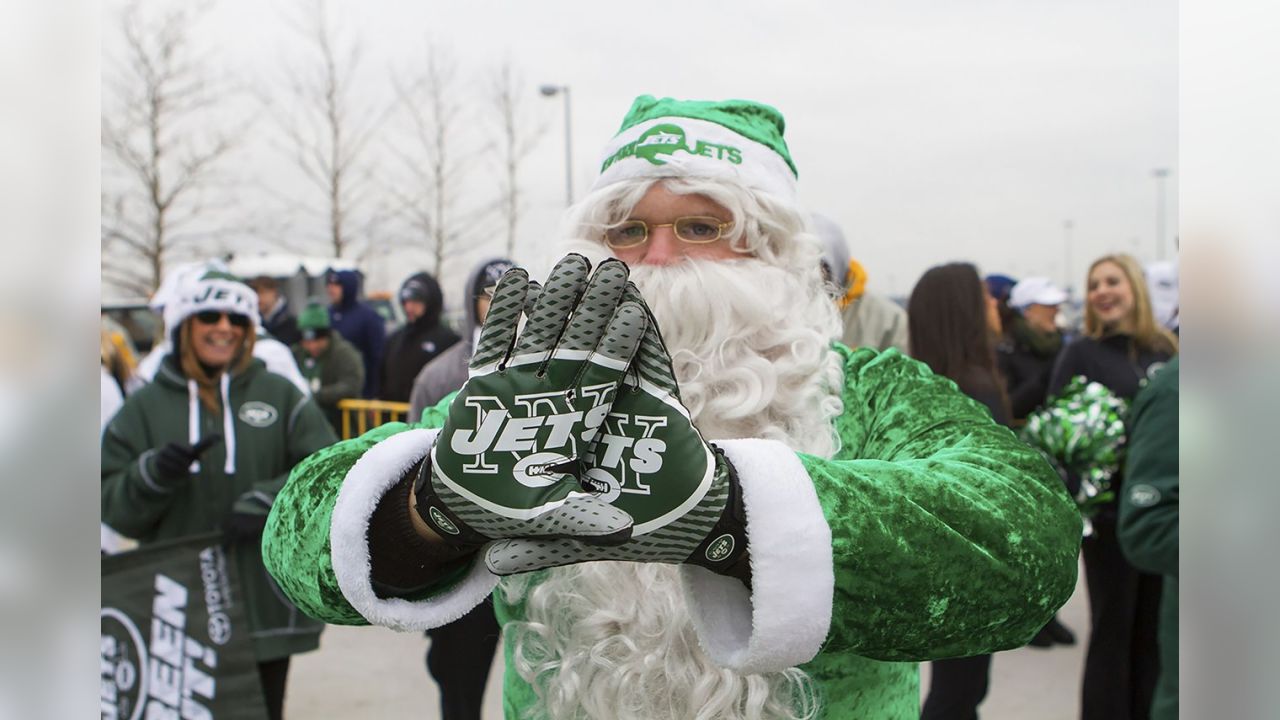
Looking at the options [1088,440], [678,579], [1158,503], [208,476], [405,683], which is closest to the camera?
[678,579]

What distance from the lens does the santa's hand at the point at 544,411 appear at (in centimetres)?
95

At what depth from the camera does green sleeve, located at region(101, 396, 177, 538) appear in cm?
301

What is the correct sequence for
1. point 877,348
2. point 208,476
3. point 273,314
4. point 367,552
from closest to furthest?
1. point 367,552
2. point 877,348
3. point 208,476
4. point 273,314

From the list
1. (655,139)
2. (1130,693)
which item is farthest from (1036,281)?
(655,139)

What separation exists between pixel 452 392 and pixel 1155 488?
1983mm

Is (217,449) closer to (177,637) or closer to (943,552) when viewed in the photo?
(177,637)

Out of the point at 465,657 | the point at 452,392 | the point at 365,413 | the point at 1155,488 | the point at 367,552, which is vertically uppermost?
the point at 452,392

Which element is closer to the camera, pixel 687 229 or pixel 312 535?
pixel 312 535

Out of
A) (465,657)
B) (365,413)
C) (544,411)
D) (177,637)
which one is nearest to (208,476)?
(177,637)

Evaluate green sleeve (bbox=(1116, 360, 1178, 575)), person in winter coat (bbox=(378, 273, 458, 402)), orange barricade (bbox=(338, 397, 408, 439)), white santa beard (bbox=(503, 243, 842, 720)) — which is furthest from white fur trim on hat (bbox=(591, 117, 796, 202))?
orange barricade (bbox=(338, 397, 408, 439))

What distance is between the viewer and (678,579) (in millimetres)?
1396
